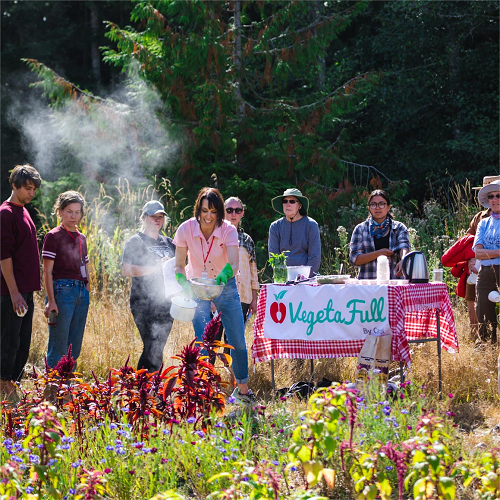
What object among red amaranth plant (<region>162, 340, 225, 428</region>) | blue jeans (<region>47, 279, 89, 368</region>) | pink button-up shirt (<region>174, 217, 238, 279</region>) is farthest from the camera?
blue jeans (<region>47, 279, 89, 368</region>)

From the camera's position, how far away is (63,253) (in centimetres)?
506

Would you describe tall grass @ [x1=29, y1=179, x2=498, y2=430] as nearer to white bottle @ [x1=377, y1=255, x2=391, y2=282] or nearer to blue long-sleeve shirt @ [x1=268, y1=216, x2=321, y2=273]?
white bottle @ [x1=377, y1=255, x2=391, y2=282]

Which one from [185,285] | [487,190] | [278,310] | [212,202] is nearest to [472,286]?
[487,190]

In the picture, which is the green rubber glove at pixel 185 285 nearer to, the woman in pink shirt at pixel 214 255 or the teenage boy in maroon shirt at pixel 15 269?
the woman in pink shirt at pixel 214 255

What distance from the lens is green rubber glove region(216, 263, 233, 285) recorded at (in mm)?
4676

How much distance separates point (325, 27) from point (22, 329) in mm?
9568

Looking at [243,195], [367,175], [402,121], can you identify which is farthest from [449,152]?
[243,195]

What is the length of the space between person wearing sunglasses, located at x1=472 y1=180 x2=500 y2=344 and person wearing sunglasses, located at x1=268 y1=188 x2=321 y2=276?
1365 mm

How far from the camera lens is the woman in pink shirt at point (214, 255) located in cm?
488

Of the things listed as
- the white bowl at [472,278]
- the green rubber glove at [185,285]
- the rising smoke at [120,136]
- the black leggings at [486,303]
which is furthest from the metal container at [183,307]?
the rising smoke at [120,136]

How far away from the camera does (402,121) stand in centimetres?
1484

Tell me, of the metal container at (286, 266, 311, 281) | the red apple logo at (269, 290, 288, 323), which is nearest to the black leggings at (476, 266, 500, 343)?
the metal container at (286, 266, 311, 281)

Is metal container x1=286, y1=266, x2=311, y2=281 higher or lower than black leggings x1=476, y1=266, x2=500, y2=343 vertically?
higher

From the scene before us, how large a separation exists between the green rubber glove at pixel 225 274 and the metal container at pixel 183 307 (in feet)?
0.80
